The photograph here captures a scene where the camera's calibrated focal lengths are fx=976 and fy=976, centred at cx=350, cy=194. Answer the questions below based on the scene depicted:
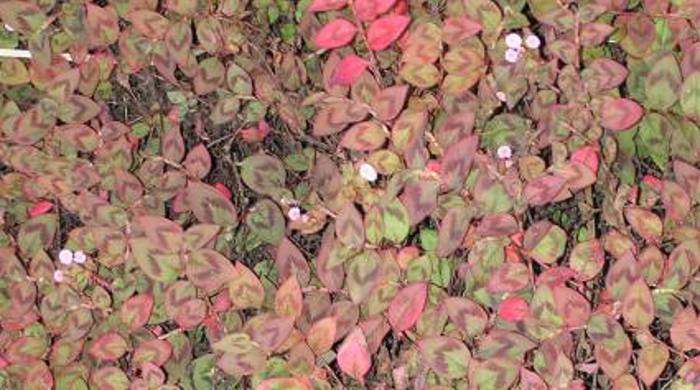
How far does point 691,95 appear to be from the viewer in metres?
1.27

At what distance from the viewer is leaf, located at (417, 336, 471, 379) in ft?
4.37

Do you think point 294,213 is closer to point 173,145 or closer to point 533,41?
point 173,145

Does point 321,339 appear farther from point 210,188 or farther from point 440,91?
point 440,91

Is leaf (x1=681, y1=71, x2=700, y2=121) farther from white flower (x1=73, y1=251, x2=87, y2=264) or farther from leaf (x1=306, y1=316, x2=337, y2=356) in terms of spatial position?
white flower (x1=73, y1=251, x2=87, y2=264)

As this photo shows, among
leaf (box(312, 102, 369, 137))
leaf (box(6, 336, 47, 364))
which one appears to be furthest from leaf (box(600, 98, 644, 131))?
leaf (box(6, 336, 47, 364))

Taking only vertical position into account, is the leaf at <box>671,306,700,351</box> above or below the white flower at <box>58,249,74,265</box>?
above

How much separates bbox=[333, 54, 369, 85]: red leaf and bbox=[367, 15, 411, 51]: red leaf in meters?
0.03

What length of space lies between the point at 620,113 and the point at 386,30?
1.08 feet

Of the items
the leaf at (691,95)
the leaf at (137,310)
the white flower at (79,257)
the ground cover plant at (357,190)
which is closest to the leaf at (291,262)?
the ground cover plant at (357,190)

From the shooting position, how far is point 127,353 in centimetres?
150

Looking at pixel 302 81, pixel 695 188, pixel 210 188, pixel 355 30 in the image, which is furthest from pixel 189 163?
pixel 695 188

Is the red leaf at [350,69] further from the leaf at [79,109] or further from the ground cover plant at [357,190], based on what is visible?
the leaf at [79,109]

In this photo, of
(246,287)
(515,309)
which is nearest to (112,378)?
(246,287)

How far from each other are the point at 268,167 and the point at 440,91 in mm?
263
